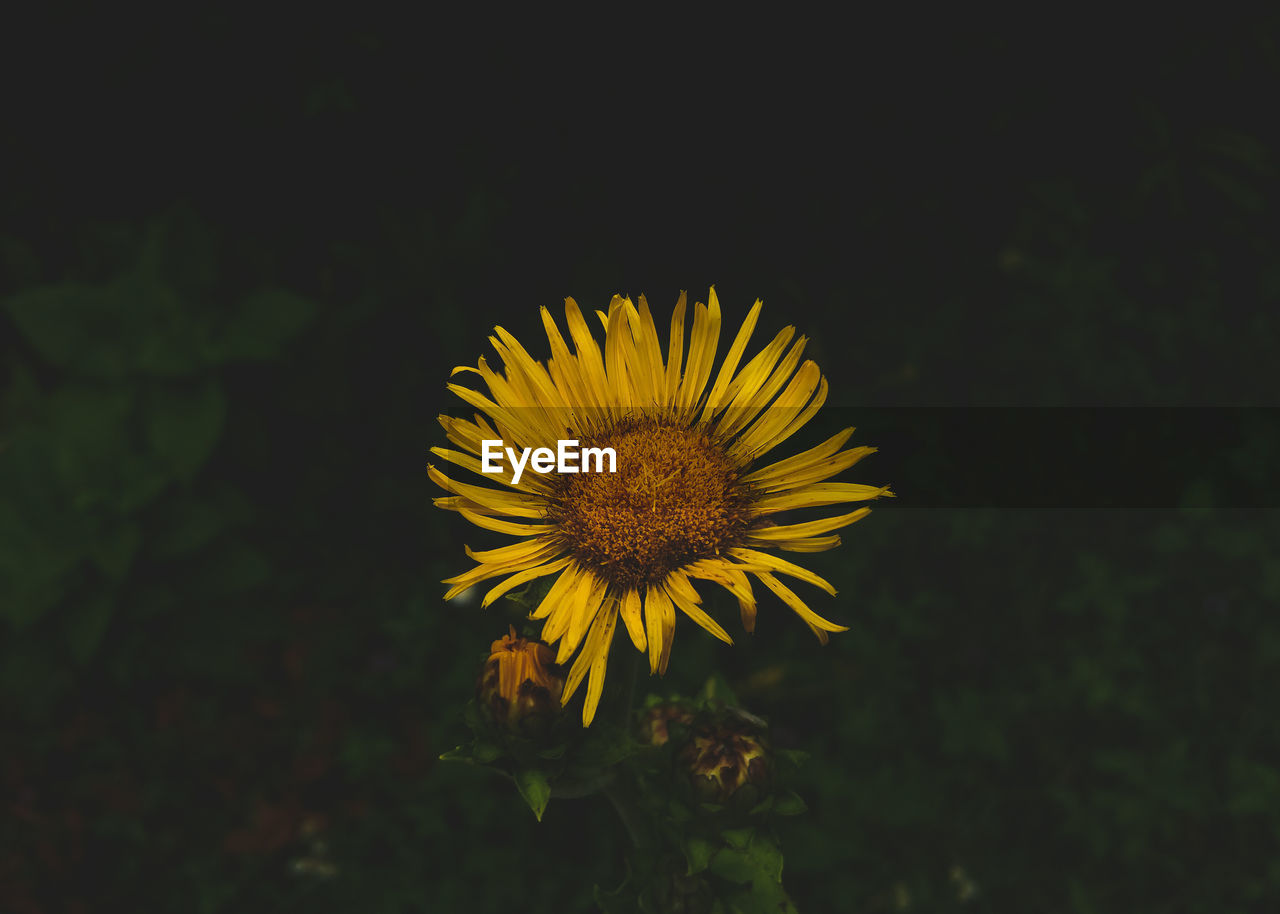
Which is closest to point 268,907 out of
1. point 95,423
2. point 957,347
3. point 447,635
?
point 447,635

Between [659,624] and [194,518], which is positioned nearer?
[659,624]

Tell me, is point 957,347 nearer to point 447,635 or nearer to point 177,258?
point 447,635

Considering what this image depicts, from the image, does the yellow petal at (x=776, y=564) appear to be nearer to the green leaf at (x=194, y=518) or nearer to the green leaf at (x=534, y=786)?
the green leaf at (x=534, y=786)

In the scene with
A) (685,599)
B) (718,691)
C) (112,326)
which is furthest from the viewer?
(112,326)

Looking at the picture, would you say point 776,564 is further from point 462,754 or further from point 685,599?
point 462,754

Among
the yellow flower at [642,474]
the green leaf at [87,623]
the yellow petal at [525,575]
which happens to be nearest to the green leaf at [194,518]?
the green leaf at [87,623]

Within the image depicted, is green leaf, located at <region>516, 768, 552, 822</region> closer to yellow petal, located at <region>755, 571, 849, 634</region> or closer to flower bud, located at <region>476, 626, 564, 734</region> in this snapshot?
flower bud, located at <region>476, 626, 564, 734</region>

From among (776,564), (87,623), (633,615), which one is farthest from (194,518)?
(776,564)
